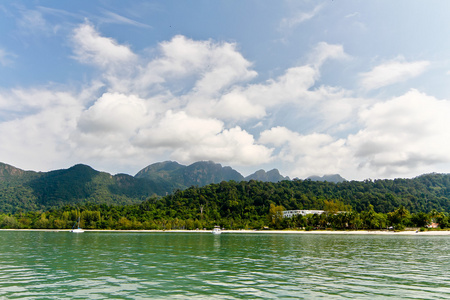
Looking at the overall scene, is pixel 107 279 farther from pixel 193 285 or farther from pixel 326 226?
pixel 326 226

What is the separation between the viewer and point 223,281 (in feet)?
97.1

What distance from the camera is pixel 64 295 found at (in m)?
24.0

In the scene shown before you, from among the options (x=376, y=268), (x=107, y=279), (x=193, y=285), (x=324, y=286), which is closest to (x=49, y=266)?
(x=107, y=279)

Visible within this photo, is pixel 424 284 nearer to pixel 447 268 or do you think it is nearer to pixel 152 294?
pixel 447 268


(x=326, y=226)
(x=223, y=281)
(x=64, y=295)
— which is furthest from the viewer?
(x=326, y=226)

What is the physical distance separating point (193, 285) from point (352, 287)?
1352 centimetres

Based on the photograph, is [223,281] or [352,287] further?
[223,281]

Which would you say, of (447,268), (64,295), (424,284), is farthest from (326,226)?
(64,295)

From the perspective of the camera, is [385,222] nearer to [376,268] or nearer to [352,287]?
[376,268]

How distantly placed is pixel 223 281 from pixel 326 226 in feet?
568

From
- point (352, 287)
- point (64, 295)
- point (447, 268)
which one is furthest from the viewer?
point (447, 268)

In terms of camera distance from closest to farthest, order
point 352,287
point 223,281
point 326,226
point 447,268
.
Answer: point 352,287 < point 223,281 < point 447,268 < point 326,226

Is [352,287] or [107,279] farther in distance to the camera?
[107,279]

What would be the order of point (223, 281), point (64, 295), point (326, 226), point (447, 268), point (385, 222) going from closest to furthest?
1. point (64, 295)
2. point (223, 281)
3. point (447, 268)
4. point (385, 222)
5. point (326, 226)
